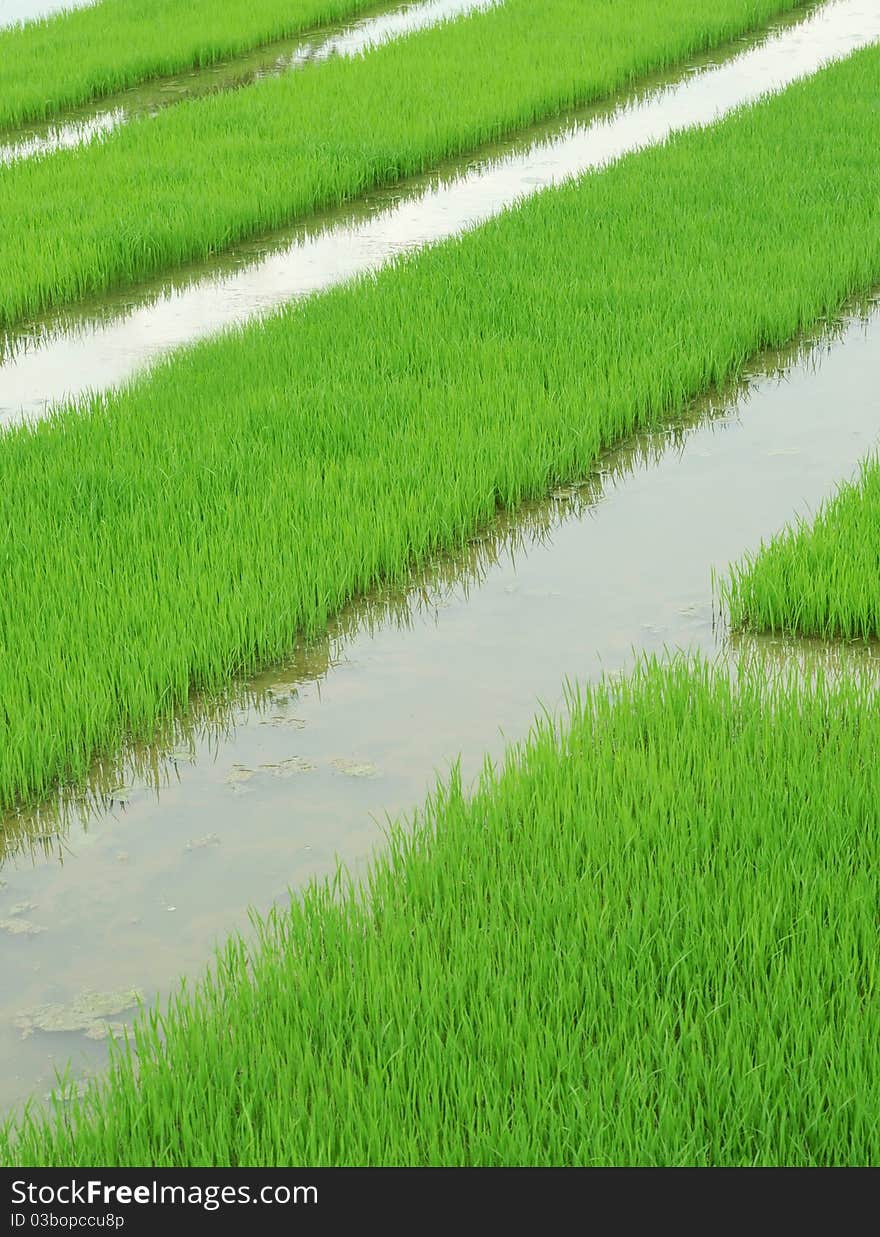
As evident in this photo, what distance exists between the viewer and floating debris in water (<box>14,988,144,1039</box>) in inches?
94.3

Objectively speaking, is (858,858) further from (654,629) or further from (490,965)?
(654,629)

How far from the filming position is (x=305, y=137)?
28.7 feet

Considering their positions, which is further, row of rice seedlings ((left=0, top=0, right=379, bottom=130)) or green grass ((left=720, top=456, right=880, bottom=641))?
row of rice seedlings ((left=0, top=0, right=379, bottom=130))

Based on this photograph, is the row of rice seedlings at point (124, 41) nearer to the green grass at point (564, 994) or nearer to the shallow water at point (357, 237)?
the shallow water at point (357, 237)

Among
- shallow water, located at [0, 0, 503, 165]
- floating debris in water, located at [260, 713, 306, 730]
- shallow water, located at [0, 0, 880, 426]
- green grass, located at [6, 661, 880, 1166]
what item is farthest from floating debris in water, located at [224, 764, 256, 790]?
shallow water, located at [0, 0, 503, 165]

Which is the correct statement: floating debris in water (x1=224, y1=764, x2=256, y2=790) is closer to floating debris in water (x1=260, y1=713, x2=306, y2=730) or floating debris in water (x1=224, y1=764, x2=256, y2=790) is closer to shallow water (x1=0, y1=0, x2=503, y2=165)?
floating debris in water (x1=260, y1=713, x2=306, y2=730)

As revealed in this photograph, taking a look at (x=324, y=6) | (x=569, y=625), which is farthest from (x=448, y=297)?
(x=324, y=6)

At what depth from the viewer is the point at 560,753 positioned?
2.97 metres

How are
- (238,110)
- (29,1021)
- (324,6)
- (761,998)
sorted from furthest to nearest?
(324,6) → (238,110) → (29,1021) → (761,998)

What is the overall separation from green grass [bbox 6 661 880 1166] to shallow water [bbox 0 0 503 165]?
7.52 meters

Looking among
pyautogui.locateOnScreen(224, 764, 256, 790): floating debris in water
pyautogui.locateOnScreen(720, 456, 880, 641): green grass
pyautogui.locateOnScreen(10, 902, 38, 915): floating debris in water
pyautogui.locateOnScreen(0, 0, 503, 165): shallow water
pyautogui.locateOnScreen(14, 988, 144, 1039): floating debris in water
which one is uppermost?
pyautogui.locateOnScreen(0, 0, 503, 165): shallow water

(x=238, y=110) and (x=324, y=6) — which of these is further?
(x=324, y=6)
